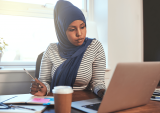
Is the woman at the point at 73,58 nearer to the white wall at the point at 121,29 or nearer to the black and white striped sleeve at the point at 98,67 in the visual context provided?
the black and white striped sleeve at the point at 98,67

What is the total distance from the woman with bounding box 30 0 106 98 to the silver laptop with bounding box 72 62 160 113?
1.83 feet

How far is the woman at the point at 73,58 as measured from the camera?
1.22m

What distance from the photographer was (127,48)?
6.76 feet

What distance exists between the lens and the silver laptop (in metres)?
0.50

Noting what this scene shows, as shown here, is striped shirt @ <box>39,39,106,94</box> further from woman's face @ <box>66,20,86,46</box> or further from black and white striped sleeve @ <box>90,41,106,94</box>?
woman's face @ <box>66,20,86,46</box>

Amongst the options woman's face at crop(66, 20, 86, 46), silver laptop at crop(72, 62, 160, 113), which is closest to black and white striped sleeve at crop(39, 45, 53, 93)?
woman's face at crop(66, 20, 86, 46)

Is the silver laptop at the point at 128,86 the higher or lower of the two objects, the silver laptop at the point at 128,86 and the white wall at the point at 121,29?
the lower

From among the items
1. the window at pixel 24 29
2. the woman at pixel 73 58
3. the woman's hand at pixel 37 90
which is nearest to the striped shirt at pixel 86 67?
the woman at pixel 73 58

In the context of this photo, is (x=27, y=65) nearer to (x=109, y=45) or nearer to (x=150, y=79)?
(x=109, y=45)

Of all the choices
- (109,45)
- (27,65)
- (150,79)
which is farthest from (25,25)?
(150,79)

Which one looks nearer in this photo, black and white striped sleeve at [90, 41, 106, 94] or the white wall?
black and white striped sleeve at [90, 41, 106, 94]

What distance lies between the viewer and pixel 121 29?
203cm

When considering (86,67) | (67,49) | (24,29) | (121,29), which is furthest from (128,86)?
(24,29)

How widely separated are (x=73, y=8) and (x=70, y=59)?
41 cm
